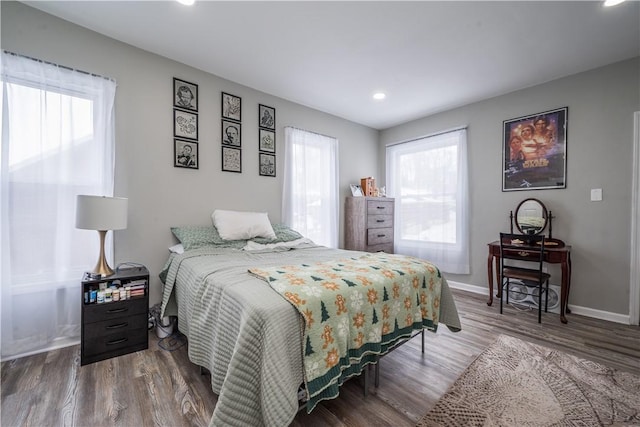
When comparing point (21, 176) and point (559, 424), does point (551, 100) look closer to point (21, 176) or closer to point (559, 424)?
point (559, 424)

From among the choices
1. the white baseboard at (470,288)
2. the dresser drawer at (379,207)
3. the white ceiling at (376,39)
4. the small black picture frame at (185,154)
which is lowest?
the white baseboard at (470,288)

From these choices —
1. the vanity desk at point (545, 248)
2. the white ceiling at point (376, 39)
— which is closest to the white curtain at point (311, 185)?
the white ceiling at point (376, 39)

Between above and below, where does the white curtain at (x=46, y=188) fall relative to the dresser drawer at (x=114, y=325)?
above

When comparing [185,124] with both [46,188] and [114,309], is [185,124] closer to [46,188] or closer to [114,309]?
[46,188]

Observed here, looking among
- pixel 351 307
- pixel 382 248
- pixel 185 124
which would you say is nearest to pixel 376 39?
pixel 185 124

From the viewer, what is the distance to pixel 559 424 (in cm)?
136

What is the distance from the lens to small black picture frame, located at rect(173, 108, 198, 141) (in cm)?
260

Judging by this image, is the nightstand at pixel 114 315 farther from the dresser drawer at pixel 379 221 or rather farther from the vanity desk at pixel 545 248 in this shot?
the vanity desk at pixel 545 248

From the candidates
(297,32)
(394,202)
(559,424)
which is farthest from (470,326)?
(297,32)

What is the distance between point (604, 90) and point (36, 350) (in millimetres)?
5604

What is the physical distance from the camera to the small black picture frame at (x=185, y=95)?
2.59 metres

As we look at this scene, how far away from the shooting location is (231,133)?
9.66 ft

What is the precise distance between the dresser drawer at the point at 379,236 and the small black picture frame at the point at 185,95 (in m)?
2.75

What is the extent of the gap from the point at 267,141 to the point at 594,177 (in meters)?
3.62
